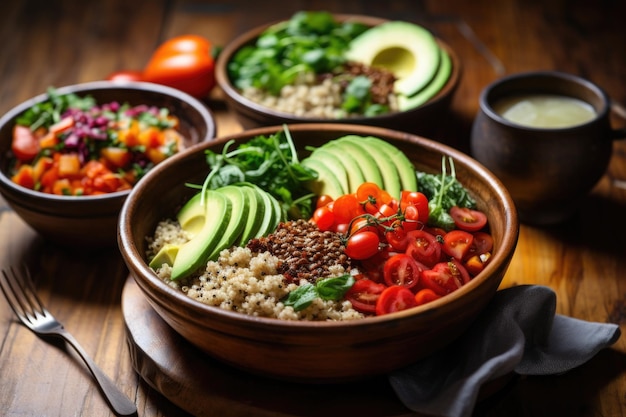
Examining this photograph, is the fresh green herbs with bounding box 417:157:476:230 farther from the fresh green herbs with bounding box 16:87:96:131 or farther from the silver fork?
the fresh green herbs with bounding box 16:87:96:131

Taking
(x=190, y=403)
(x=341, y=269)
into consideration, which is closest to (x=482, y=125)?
(x=341, y=269)

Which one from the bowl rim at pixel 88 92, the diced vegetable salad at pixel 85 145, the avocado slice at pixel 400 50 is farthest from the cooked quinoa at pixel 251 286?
the avocado slice at pixel 400 50

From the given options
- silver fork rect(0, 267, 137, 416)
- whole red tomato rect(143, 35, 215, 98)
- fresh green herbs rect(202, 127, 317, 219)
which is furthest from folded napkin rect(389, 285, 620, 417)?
whole red tomato rect(143, 35, 215, 98)

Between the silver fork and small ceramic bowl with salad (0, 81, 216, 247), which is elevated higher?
small ceramic bowl with salad (0, 81, 216, 247)

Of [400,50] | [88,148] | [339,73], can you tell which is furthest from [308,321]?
[400,50]

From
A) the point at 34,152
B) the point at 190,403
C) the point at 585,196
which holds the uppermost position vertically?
the point at 34,152

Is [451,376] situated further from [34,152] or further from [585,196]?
[34,152]

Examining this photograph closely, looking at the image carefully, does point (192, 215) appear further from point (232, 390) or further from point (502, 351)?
point (502, 351)
